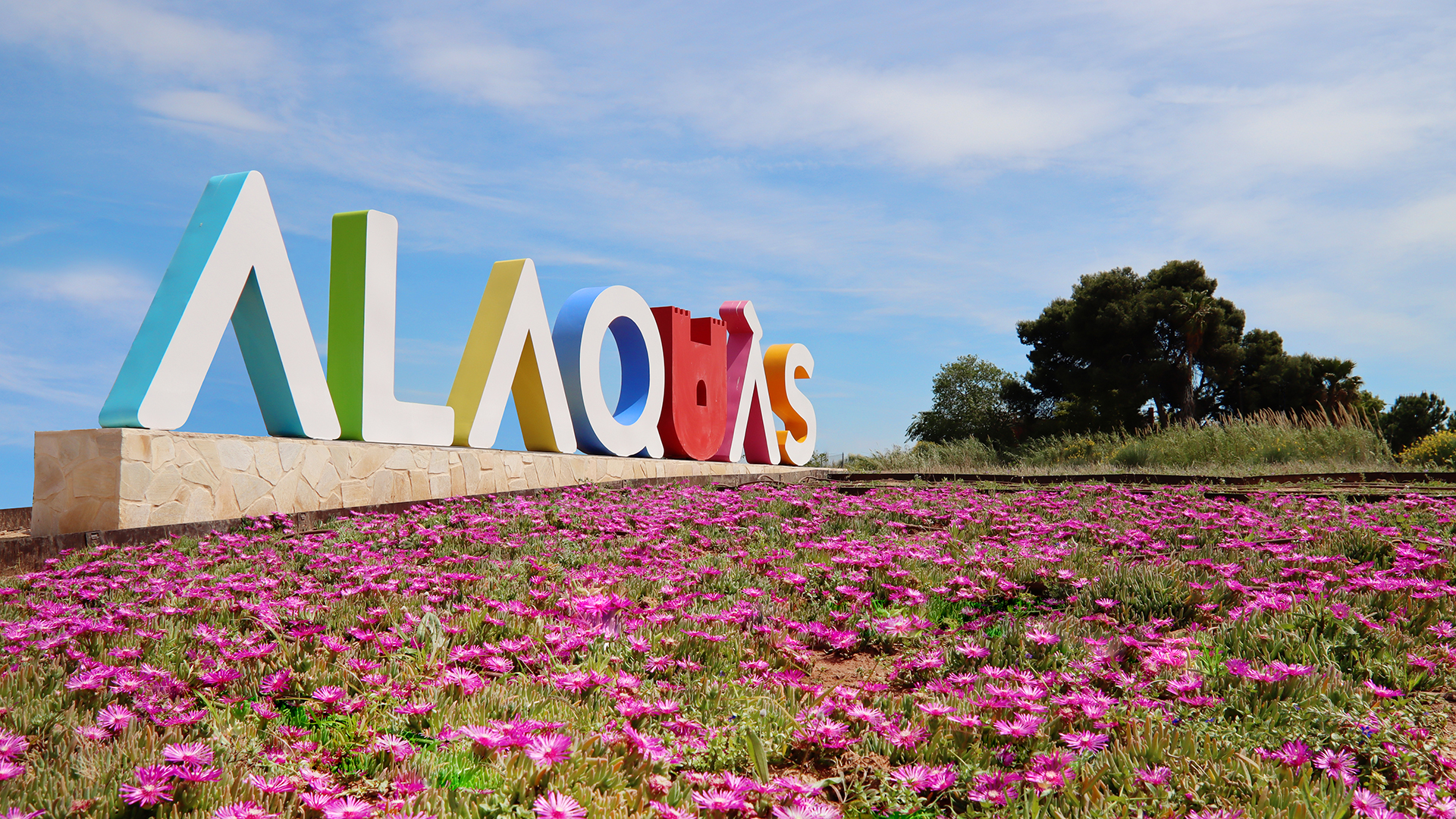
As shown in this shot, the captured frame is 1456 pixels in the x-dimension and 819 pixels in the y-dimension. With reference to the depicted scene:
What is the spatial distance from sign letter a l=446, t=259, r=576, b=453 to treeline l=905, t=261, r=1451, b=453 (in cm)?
2372

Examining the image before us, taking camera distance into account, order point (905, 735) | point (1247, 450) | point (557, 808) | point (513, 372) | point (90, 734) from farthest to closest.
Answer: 1. point (1247, 450)
2. point (513, 372)
3. point (905, 735)
4. point (90, 734)
5. point (557, 808)

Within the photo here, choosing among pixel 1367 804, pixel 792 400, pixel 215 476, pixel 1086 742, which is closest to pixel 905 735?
pixel 1086 742

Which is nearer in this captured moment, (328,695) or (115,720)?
(115,720)

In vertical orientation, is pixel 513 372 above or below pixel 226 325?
below

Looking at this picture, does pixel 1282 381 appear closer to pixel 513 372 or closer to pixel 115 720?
pixel 513 372

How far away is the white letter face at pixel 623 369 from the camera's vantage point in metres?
11.2

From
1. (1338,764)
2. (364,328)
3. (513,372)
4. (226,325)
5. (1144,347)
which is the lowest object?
(1338,764)

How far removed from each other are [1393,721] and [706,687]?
2.09 meters

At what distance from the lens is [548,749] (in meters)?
1.97

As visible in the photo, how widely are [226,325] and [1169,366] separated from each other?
3149 cm

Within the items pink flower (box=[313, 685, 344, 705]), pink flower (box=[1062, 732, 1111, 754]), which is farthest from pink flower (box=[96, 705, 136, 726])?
pink flower (box=[1062, 732, 1111, 754])

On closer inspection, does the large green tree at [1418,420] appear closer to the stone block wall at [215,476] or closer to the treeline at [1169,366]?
the treeline at [1169,366]

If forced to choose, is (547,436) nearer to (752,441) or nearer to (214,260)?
(214,260)

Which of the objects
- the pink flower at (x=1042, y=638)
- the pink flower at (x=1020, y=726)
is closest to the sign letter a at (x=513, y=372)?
the pink flower at (x=1042, y=638)
